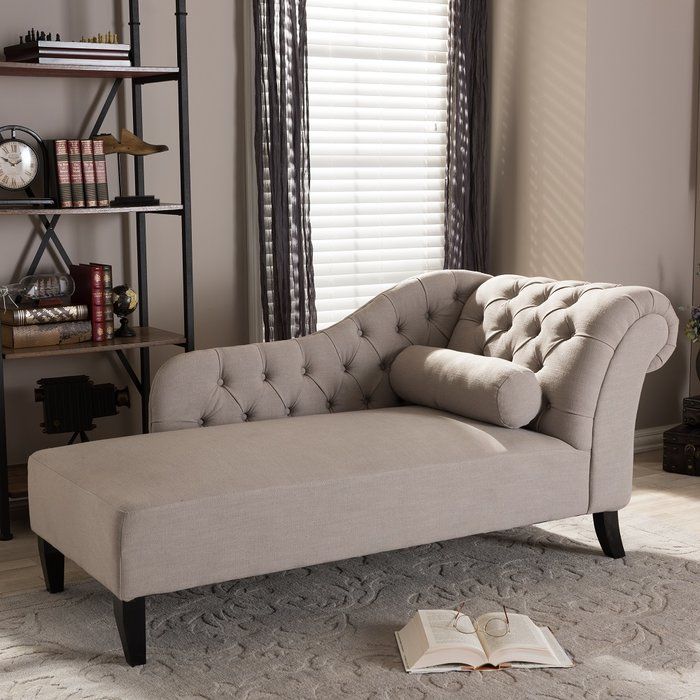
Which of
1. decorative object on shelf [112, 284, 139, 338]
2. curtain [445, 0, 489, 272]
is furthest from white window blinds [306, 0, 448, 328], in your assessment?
decorative object on shelf [112, 284, 139, 338]

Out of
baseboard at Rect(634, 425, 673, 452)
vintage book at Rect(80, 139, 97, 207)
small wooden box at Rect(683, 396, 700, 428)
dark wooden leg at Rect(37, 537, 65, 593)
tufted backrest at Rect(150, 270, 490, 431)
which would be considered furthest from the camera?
baseboard at Rect(634, 425, 673, 452)

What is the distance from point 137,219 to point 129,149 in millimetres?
337

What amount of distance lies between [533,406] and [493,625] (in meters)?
0.79

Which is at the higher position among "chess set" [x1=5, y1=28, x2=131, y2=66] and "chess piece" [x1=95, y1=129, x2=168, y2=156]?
"chess set" [x1=5, y1=28, x2=131, y2=66]

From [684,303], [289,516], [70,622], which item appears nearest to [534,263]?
[684,303]

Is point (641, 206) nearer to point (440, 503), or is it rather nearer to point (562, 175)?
point (562, 175)

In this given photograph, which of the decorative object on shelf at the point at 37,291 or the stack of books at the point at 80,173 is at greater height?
the stack of books at the point at 80,173

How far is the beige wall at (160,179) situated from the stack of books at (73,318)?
10.0 inches

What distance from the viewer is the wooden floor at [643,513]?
131 inches

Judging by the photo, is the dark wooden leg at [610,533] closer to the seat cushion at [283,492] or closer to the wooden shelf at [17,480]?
the seat cushion at [283,492]

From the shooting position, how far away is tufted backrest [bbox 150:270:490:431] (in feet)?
11.1

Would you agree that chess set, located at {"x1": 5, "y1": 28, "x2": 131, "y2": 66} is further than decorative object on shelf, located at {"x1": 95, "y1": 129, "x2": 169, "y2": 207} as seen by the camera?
No

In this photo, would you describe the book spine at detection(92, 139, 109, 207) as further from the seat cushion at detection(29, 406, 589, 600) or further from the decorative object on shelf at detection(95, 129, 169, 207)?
the seat cushion at detection(29, 406, 589, 600)

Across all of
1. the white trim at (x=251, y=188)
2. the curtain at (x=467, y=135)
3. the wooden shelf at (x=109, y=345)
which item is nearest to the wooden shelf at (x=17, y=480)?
the wooden shelf at (x=109, y=345)
